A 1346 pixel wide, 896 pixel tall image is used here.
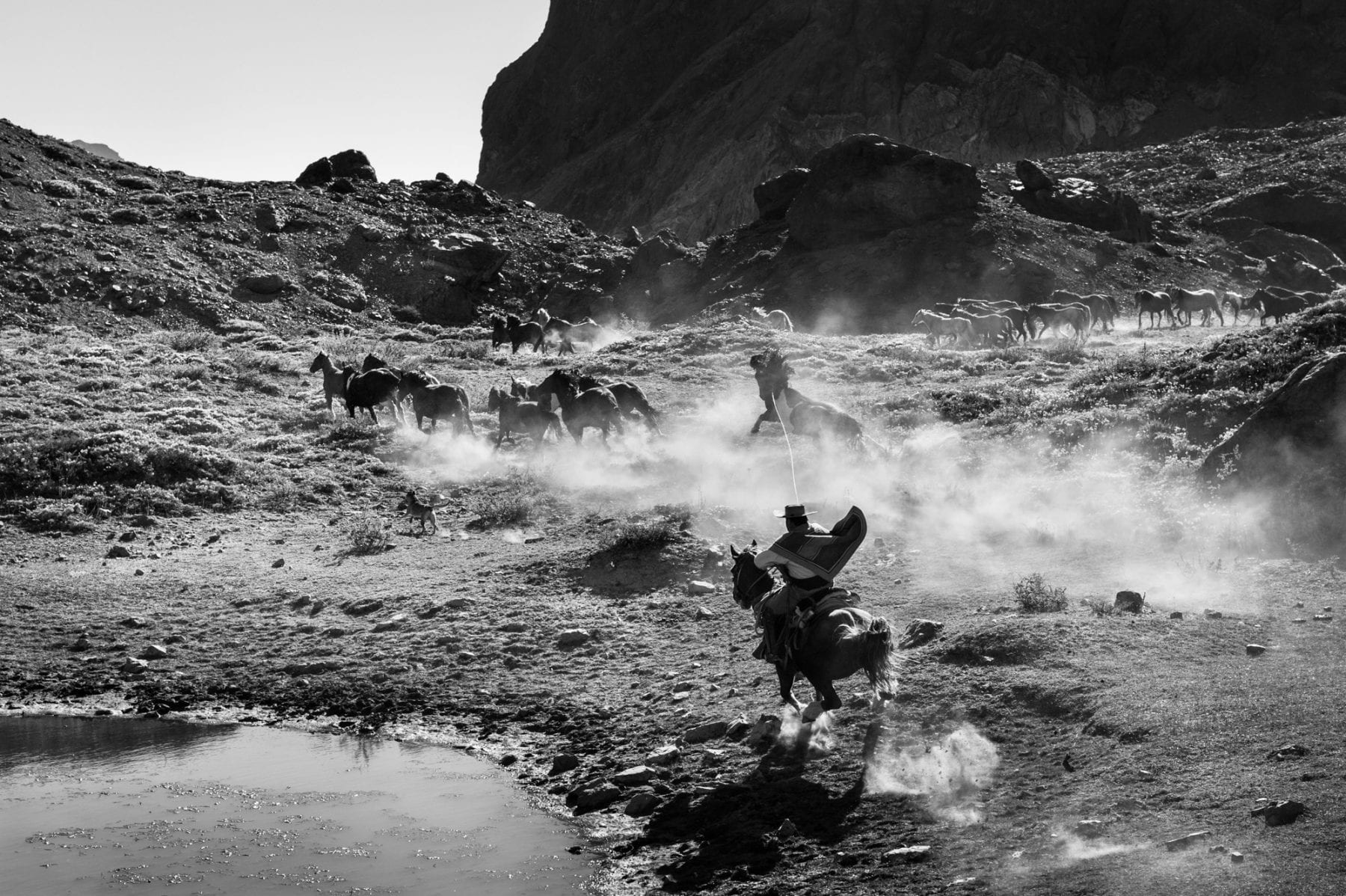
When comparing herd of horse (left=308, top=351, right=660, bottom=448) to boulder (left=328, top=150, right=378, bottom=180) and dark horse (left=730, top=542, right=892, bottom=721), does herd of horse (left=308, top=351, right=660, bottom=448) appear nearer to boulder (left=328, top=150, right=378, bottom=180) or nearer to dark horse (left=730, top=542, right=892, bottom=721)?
dark horse (left=730, top=542, right=892, bottom=721)

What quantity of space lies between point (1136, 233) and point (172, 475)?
48.5 m

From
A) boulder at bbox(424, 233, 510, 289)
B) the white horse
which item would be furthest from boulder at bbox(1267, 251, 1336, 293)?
boulder at bbox(424, 233, 510, 289)

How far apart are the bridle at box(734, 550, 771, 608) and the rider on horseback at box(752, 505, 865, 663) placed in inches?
19.1

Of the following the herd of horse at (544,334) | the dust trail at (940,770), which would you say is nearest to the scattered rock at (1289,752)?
the dust trail at (940,770)

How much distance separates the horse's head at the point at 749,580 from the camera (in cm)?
1009

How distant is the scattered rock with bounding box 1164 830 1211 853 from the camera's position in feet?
20.8

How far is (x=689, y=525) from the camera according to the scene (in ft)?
51.1

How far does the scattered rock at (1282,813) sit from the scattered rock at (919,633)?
4170mm

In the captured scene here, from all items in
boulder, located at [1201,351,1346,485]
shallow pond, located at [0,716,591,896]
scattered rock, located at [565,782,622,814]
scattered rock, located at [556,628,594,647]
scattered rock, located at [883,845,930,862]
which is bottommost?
shallow pond, located at [0,716,591,896]

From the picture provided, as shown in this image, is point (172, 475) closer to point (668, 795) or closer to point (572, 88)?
point (668, 795)

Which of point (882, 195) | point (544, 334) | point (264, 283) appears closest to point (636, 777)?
point (544, 334)

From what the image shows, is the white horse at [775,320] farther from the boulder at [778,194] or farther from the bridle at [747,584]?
the bridle at [747,584]

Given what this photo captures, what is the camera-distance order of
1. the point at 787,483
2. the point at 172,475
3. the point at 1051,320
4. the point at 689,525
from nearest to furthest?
the point at 689,525
the point at 787,483
the point at 172,475
the point at 1051,320

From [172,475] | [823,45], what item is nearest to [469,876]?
[172,475]
